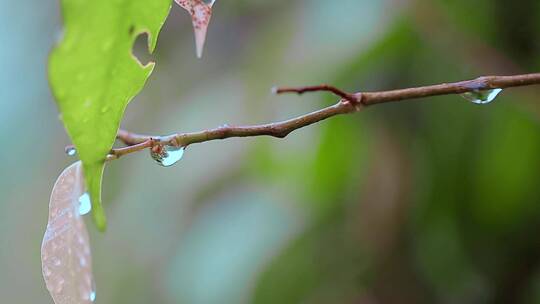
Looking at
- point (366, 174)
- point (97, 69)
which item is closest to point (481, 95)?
point (97, 69)

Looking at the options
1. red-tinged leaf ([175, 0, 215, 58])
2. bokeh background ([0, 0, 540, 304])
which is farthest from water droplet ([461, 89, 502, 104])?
bokeh background ([0, 0, 540, 304])

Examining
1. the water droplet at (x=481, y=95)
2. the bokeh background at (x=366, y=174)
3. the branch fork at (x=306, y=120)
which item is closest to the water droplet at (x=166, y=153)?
the branch fork at (x=306, y=120)

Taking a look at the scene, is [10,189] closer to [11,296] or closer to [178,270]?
[11,296]

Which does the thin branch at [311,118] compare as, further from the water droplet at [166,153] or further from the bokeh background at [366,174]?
the bokeh background at [366,174]

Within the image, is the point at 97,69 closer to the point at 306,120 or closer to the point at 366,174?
the point at 306,120

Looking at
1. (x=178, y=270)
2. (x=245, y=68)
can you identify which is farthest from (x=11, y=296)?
(x=245, y=68)

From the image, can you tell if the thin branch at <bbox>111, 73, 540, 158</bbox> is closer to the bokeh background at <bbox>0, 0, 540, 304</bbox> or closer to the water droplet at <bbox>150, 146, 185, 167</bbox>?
the water droplet at <bbox>150, 146, 185, 167</bbox>
